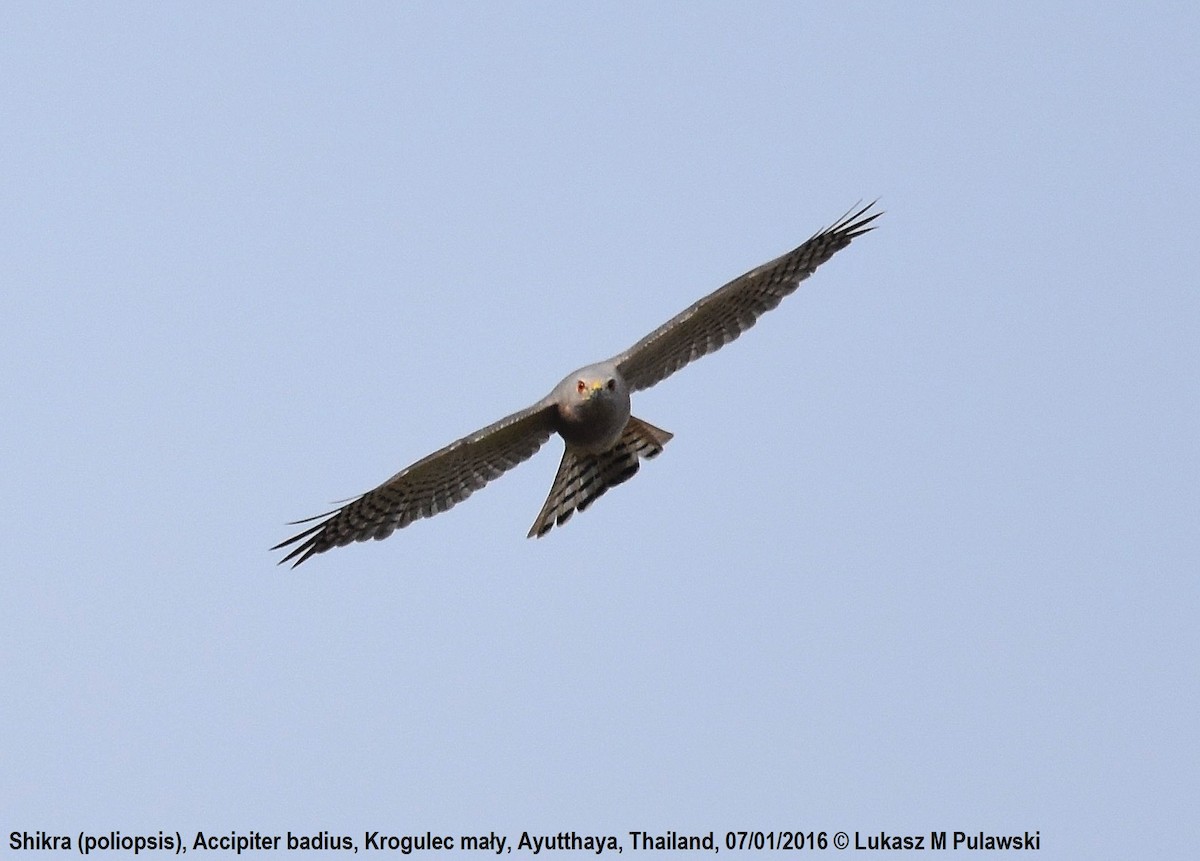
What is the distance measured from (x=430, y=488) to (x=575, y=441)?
125 centimetres

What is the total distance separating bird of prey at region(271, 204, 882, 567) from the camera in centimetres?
1237

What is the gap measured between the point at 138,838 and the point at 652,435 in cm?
477

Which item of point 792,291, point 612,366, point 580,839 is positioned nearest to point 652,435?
point 612,366

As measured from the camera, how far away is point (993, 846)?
1173cm

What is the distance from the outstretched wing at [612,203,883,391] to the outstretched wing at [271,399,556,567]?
89cm

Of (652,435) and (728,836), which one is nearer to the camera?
(728,836)

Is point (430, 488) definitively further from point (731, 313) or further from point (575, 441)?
point (731, 313)

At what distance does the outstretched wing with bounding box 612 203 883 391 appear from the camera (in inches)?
505

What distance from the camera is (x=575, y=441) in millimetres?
12500

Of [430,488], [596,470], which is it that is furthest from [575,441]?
[430,488]

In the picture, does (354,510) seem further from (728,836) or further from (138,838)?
(728,836)

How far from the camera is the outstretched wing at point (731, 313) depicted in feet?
42.1

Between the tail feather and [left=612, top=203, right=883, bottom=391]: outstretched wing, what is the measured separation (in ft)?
1.57

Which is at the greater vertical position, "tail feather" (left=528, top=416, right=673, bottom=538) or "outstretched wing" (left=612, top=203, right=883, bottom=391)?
"outstretched wing" (left=612, top=203, right=883, bottom=391)
